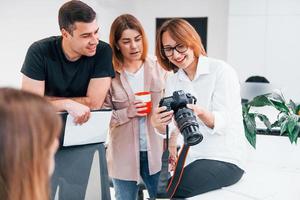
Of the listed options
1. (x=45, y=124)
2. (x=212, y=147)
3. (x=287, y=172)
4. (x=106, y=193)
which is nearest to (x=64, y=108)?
(x=106, y=193)

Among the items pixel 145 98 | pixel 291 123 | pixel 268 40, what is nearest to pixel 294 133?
pixel 291 123

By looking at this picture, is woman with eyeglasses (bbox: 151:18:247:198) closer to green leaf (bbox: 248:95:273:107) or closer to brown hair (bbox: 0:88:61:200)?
green leaf (bbox: 248:95:273:107)

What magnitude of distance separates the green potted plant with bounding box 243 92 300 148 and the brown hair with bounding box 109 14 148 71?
0.62 meters

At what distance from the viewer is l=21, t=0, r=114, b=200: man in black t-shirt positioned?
58.2 inches

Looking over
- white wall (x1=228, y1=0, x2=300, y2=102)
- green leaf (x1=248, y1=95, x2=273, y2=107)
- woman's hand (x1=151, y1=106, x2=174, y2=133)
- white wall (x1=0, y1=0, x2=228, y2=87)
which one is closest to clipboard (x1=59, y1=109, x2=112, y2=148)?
woman's hand (x1=151, y1=106, x2=174, y2=133)

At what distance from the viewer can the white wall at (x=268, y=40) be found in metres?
4.77

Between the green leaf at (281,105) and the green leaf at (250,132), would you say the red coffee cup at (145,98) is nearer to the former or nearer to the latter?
the green leaf at (250,132)

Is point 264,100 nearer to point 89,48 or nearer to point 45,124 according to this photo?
point 89,48

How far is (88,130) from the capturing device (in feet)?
4.82

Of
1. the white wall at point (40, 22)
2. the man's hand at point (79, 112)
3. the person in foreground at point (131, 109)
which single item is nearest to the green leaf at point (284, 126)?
the person in foreground at point (131, 109)

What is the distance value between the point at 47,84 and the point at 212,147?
72 centimetres

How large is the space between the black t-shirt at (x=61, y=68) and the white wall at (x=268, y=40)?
11.6 feet

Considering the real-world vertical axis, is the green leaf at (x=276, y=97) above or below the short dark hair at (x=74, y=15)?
below

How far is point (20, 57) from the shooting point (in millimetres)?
3697
